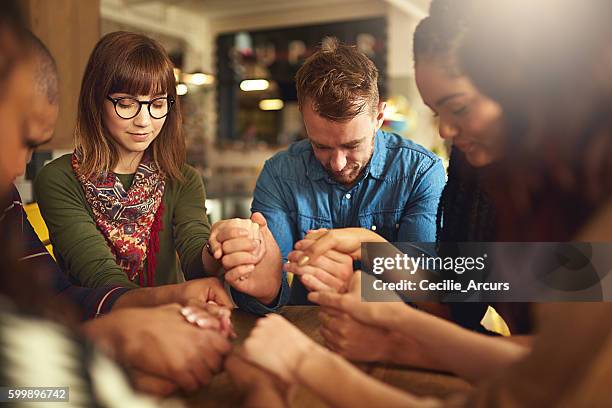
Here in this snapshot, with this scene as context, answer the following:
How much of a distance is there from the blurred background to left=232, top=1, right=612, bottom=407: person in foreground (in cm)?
385

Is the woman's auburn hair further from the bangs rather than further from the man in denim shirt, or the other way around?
the man in denim shirt

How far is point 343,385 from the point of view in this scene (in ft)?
1.31

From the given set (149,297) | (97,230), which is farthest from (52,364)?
(97,230)

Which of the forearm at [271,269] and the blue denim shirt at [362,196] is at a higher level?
the blue denim shirt at [362,196]

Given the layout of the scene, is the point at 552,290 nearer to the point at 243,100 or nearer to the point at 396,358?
the point at 396,358

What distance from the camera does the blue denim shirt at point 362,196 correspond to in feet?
3.07

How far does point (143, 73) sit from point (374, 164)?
1.54 ft

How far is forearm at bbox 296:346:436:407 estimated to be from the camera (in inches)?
15.0

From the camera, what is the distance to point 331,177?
1012mm

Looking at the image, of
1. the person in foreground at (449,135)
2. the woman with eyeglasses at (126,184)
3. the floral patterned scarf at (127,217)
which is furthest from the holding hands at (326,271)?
the floral patterned scarf at (127,217)

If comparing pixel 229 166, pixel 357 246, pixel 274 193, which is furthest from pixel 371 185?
pixel 229 166

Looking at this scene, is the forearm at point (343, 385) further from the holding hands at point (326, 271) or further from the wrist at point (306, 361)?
the holding hands at point (326, 271)

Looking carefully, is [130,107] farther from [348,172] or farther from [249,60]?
[249,60]

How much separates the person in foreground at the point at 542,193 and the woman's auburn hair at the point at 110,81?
50 centimetres
